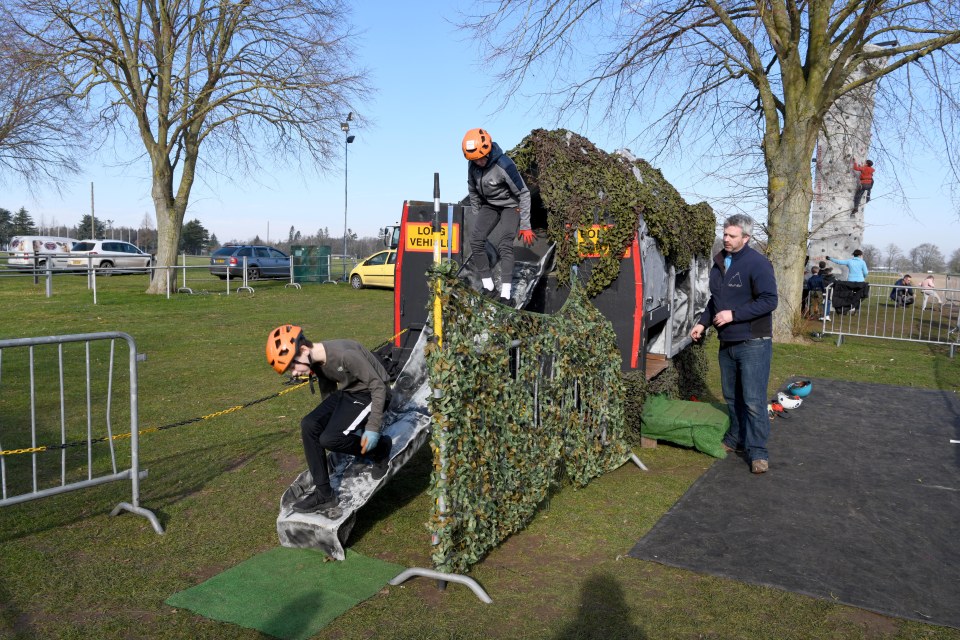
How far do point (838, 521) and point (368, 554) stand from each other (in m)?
3.42

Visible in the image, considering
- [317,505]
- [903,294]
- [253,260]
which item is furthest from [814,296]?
[253,260]

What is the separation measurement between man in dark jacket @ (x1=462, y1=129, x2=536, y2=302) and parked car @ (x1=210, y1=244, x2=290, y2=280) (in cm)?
2354

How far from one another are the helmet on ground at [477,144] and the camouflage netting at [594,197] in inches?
35.2

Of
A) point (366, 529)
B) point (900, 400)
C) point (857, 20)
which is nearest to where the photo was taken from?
point (366, 529)

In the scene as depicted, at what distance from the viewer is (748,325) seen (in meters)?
6.61

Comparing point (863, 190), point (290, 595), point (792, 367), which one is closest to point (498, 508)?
point (290, 595)

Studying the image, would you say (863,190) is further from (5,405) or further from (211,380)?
(5,405)

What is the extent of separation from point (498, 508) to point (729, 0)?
14.4 metres

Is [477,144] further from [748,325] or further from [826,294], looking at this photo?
[826,294]

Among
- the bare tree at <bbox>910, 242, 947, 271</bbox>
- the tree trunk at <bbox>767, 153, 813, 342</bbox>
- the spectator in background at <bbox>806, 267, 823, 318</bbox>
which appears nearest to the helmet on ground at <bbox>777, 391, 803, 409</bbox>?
the tree trunk at <bbox>767, 153, 813, 342</bbox>

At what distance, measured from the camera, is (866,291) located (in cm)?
1794

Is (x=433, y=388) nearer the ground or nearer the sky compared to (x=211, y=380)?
nearer the sky

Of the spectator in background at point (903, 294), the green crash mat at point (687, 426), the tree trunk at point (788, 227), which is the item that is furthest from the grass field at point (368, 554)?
the spectator in background at point (903, 294)

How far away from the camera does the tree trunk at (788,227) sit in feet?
50.4
